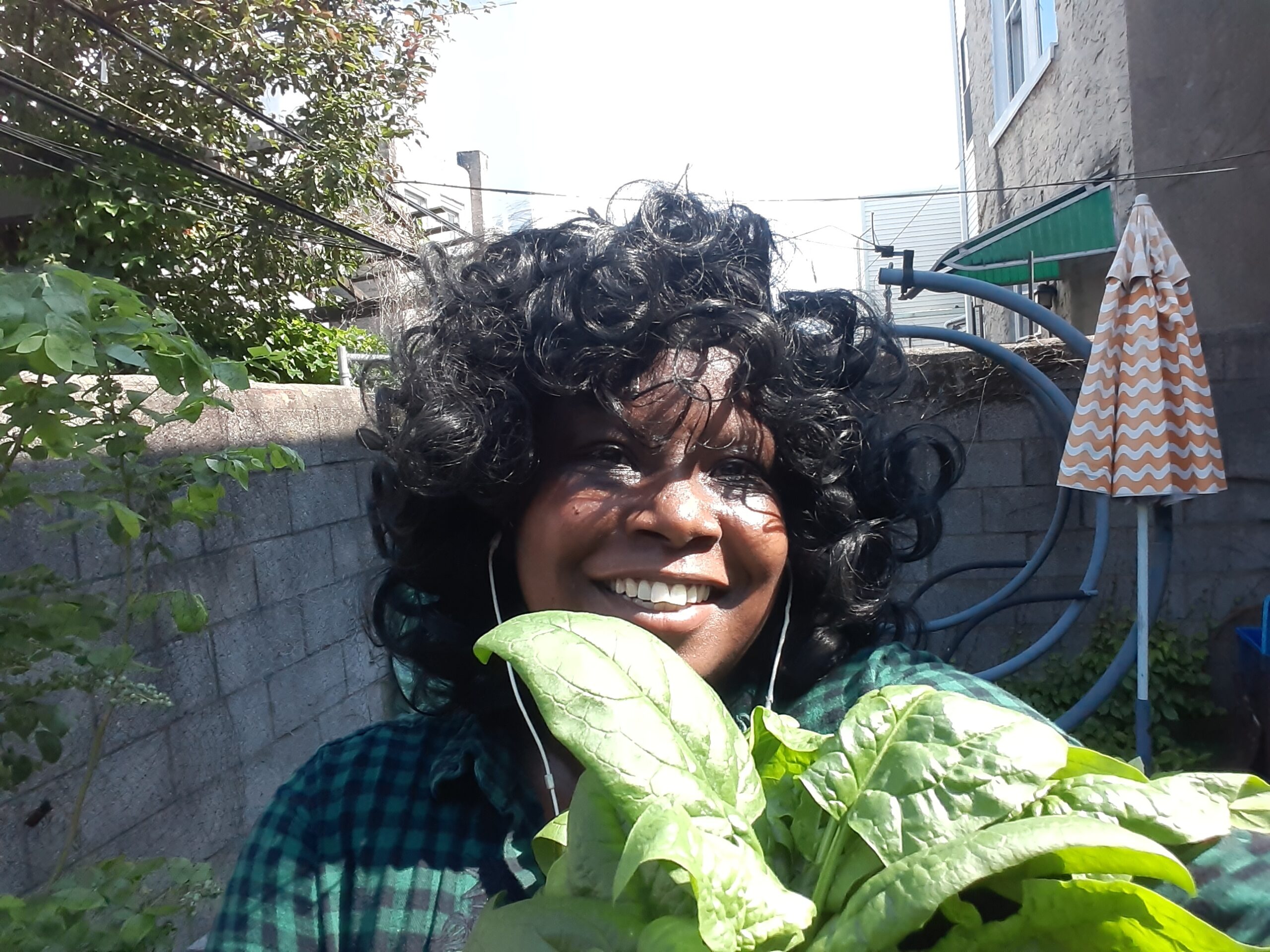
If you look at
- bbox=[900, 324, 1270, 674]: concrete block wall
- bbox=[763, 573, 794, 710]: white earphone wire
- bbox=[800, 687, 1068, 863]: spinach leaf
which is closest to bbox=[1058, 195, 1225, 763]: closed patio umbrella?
bbox=[900, 324, 1270, 674]: concrete block wall

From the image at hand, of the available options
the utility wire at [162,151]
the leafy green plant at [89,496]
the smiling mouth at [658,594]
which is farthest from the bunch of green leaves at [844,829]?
the utility wire at [162,151]

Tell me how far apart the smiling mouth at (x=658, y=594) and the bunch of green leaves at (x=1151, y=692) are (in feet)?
12.0

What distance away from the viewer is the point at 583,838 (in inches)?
21.1

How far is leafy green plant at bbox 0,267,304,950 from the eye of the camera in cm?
127

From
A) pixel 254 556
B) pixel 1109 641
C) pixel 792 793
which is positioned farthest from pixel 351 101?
pixel 792 793

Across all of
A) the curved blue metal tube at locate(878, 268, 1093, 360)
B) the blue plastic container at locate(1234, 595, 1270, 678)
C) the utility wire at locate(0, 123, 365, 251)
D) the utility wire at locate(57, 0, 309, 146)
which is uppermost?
the utility wire at locate(57, 0, 309, 146)

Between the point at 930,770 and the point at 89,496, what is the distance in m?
1.48

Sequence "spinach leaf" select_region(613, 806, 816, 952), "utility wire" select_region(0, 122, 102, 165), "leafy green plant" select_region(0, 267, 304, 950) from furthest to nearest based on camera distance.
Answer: "utility wire" select_region(0, 122, 102, 165) < "leafy green plant" select_region(0, 267, 304, 950) < "spinach leaf" select_region(613, 806, 816, 952)

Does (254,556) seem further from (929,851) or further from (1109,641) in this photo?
(1109,641)

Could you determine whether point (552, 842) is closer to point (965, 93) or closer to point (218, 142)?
point (218, 142)

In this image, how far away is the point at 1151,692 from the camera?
13.4 ft

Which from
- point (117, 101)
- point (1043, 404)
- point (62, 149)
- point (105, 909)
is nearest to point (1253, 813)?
point (105, 909)

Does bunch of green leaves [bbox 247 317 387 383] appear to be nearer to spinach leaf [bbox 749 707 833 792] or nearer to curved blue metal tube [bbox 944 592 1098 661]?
curved blue metal tube [bbox 944 592 1098 661]

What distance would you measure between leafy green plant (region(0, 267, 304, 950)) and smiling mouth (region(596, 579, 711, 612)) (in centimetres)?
83
